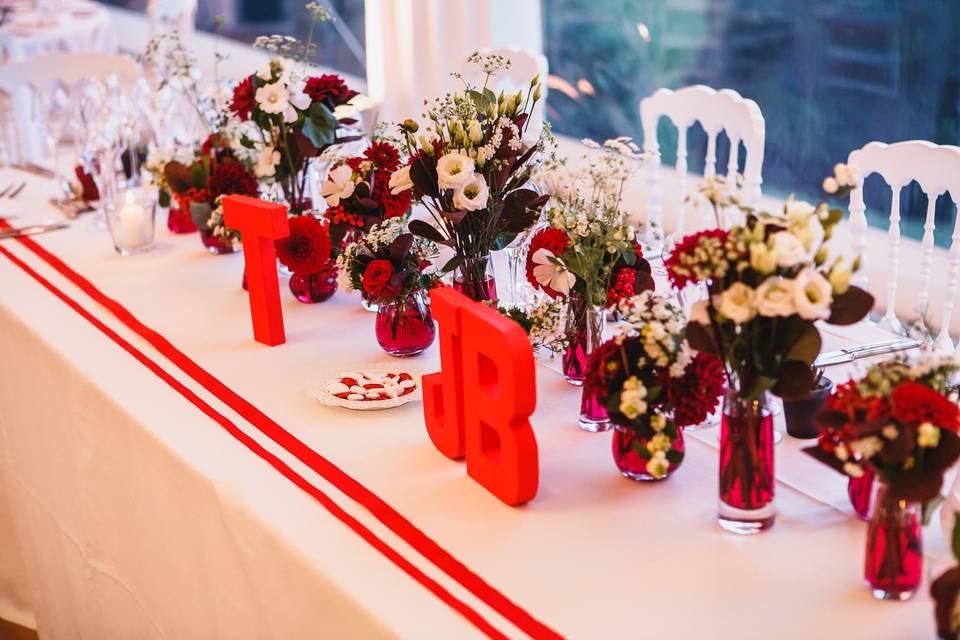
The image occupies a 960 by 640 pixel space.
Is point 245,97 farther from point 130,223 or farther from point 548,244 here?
point 548,244

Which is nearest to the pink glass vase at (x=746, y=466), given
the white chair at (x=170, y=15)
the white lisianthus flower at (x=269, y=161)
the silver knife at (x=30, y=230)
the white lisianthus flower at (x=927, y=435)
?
the white lisianthus flower at (x=927, y=435)

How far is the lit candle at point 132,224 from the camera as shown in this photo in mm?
2551

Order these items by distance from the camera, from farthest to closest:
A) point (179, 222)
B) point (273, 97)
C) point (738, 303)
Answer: point (179, 222) → point (273, 97) → point (738, 303)

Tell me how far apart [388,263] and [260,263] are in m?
0.26

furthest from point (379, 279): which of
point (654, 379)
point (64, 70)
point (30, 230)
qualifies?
point (64, 70)

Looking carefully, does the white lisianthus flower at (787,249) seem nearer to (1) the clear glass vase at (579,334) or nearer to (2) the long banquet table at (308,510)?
(2) the long banquet table at (308,510)

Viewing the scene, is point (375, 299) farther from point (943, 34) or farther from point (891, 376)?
point (943, 34)

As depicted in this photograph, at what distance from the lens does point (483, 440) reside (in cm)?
148

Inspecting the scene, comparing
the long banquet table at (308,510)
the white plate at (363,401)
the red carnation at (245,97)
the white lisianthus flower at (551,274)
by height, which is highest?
the red carnation at (245,97)

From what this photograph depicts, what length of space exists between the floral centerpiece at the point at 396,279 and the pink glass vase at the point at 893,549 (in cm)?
90

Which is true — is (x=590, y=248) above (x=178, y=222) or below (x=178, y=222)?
above

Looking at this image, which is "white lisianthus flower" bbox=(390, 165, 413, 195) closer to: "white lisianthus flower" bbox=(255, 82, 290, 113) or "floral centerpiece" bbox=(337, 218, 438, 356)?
"floral centerpiece" bbox=(337, 218, 438, 356)

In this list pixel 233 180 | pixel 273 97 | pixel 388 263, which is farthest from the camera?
pixel 233 180

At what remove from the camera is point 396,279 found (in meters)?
1.84
